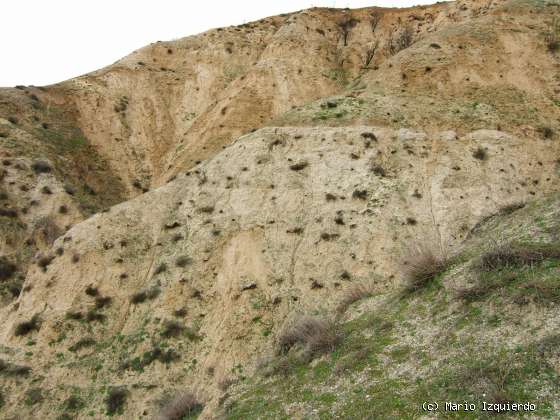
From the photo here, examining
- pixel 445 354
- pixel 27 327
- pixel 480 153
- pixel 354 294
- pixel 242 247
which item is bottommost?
pixel 354 294

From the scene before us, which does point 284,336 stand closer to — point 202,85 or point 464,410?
point 464,410

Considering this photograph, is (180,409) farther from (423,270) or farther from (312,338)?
(423,270)

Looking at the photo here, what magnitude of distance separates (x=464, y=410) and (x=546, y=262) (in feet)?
17.1

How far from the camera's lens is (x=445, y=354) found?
10297mm

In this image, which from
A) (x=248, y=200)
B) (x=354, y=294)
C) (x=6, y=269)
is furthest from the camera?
(x=6, y=269)

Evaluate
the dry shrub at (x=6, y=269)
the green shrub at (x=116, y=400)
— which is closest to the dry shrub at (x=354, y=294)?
the green shrub at (x=116, y=400)

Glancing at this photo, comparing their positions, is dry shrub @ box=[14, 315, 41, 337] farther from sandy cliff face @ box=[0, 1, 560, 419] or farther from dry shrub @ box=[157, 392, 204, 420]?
dry shrub @ box=[157, 392, 204, 420]

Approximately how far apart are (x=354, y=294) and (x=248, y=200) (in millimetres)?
9288

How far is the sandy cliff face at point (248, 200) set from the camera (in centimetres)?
1967

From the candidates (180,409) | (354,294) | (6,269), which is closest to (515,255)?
(354,294)

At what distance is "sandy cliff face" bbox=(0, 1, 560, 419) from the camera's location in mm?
19672

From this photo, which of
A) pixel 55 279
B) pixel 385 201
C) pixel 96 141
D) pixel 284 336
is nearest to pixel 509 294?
pixel 284 336

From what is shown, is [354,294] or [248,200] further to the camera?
[248,200]

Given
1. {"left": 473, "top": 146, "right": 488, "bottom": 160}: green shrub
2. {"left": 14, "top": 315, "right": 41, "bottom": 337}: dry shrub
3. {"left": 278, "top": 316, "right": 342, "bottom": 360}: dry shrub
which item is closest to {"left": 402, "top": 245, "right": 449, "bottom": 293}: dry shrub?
{"left": 278, "top": 316, "right": 342, "bottom": 360}: dry shrub
